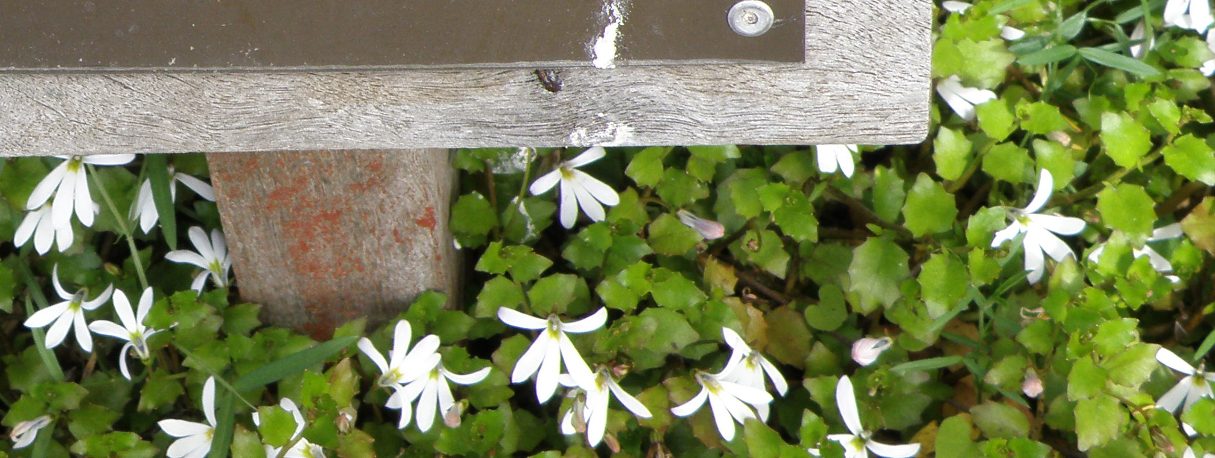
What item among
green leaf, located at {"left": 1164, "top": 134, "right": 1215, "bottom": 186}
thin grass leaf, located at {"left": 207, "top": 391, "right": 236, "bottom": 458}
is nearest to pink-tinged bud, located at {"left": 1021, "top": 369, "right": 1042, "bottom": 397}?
green leaf, located at {"left": 1164, "top": 134, "right": 1215, "bottom": 186}

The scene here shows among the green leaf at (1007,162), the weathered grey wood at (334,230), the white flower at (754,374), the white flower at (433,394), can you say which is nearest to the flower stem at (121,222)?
the weathered grey wood at (334,230)

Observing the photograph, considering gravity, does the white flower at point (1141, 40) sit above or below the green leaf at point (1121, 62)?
below

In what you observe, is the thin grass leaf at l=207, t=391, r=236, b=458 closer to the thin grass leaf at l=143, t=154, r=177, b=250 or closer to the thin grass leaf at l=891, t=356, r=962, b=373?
the thin grass leaf at l=143, t=154, r=177, b=250

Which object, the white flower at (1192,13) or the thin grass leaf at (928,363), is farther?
the white flower at (1192,13)

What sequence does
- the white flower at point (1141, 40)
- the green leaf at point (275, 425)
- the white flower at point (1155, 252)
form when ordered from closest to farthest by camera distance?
the green leaf at point (275, 425)
the white flower at point (1155, 252)
the white flower at point (1141, 40)

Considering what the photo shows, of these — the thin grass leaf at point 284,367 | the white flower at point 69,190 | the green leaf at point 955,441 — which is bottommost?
the green leaf at point 955,441

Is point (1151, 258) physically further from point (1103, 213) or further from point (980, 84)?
point (980, 84)

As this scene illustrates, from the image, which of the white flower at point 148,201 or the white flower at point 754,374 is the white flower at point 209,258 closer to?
the white flower at point 148,201

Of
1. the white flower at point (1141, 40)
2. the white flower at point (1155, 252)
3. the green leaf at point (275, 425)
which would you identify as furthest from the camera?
the white flower at point (1141, 40)
